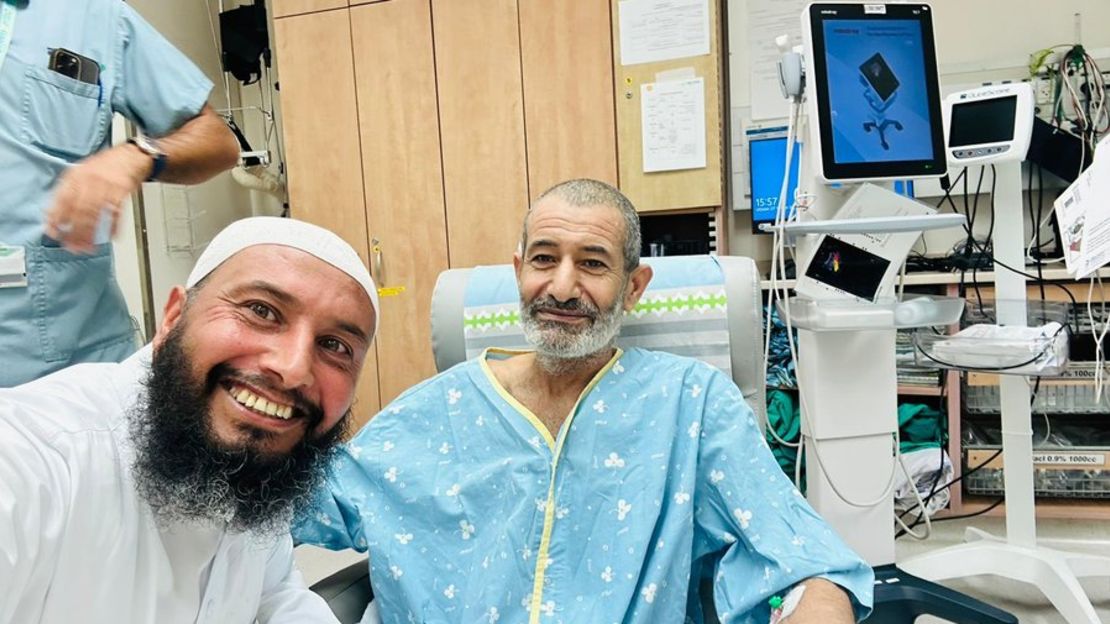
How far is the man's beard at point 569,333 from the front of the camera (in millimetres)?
1338

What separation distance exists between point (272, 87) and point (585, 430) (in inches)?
129

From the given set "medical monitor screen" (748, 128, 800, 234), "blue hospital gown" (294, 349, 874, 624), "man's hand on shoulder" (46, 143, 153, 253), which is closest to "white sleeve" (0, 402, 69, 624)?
"man's hand on shoulder" (46, 143, 153, 253)

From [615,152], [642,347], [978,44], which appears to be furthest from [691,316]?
[978,44]

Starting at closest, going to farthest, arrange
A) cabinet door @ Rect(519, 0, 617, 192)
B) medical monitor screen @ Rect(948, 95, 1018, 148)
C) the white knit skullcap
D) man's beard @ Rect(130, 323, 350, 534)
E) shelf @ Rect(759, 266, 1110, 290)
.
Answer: man's beard @ Rect(130, 323, 350, 534), the white knit skullcap, medical monitor screen @ Rect(948, 95, 1018, 148), shelf @ Rect(759, 266, 1110, 290), cabinet door @ Rect(519, 0, 617, 192)

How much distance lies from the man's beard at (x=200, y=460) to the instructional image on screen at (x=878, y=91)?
49.0 inches

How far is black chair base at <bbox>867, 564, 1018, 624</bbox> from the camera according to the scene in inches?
57.7

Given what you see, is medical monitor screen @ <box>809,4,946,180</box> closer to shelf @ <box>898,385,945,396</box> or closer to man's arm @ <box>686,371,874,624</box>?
man's arm @ <box>686,371,874,624</box>

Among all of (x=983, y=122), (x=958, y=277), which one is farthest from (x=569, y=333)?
(x=958, y=277)

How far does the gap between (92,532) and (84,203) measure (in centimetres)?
36

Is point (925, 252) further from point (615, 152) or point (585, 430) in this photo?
point (585, 430)

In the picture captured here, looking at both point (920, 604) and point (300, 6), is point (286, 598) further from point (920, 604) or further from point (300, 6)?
point (300, 6)

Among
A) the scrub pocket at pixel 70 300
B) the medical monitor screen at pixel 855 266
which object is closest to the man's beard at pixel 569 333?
the medical monitor screen at pixel 855 266

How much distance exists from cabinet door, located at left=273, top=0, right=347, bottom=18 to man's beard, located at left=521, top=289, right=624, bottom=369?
7.90ft

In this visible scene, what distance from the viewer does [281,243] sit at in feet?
2.66
